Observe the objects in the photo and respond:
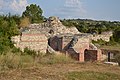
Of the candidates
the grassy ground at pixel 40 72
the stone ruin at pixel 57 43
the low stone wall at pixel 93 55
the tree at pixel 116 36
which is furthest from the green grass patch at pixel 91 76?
the tree at pixel 116 36

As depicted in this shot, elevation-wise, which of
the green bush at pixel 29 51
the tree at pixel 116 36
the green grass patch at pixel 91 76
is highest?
the tree at pixel 116 36

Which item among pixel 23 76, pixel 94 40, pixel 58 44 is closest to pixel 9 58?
pixel 23 76

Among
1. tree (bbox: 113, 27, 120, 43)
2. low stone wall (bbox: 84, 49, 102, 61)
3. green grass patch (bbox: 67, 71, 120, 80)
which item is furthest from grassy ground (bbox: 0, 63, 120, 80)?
tree (bbox: 113, 27, 120, 43)

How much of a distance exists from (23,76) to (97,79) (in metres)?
2.88

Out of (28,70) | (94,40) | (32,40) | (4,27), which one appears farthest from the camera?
(94,40)

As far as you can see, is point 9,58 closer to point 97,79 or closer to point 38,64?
point 38,64

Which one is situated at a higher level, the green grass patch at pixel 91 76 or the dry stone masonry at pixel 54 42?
the dry stone masonry at pixel 54 42

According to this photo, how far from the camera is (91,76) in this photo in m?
11.6

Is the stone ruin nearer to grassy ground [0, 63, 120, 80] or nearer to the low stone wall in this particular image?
the low stone wall

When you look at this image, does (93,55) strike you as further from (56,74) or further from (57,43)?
(56,74)

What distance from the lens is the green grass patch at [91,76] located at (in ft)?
36.6

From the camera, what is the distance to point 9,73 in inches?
406

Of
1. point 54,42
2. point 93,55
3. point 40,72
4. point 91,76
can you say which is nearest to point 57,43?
point 54,42

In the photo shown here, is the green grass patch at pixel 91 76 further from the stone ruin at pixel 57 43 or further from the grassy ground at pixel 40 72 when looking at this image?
the stone ruin at pixel 57 43
